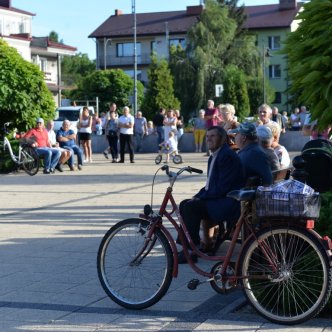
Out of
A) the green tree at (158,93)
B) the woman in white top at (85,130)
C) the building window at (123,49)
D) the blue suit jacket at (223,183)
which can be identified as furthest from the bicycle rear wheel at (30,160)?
the building window at (123,49)

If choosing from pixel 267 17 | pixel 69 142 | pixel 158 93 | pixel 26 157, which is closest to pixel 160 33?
pixel 267 17

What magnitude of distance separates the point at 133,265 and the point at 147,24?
334 feet

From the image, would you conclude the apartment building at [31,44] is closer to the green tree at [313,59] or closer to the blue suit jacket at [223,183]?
the blue suit jacket at [223,183]

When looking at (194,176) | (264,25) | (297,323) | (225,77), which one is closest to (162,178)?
(194,176)

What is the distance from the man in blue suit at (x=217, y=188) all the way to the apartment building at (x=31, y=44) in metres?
69.9

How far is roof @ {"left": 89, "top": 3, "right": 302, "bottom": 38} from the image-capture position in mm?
102812

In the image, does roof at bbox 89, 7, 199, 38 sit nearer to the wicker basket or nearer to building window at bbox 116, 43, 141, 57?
building window at bbox 116, 43, 141, 57

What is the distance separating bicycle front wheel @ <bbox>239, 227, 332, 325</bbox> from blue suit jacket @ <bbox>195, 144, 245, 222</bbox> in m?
1.29

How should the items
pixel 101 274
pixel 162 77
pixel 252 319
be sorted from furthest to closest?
pixel 162 77 < pixel 101 274 < pixel 252 319

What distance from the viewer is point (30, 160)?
71.5ft

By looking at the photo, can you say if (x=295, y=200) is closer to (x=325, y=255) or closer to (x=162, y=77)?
(x=325, y=255)

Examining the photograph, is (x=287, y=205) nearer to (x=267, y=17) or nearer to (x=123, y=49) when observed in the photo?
(x=267, y=17)

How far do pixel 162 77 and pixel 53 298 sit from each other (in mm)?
57710

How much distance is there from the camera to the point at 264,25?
10238 centimetres
